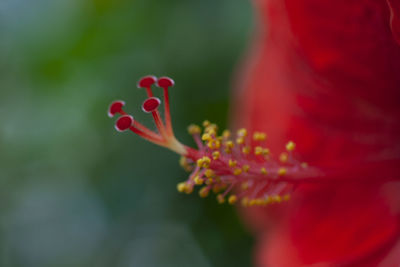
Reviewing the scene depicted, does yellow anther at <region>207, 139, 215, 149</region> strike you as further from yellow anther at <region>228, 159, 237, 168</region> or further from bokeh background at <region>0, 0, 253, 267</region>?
bokeh background at <region>0, 0, 253, 267</region>

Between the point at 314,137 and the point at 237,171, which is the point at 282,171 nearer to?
the point at 237,171

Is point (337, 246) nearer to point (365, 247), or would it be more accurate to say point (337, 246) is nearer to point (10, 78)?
point (365, 247)

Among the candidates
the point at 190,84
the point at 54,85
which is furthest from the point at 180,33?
the point at 54,85

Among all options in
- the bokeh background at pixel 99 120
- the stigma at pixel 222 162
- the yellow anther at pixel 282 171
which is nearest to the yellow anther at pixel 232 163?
the stigma at pixel 222 162

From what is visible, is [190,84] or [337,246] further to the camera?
[190,84]

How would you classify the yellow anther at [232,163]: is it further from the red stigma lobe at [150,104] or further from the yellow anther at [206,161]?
the red stigma lobe at [150,104]
